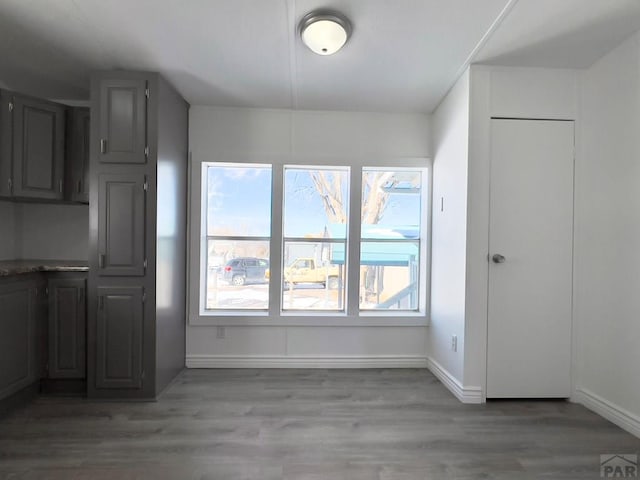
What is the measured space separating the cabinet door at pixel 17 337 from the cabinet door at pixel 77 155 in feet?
2.64

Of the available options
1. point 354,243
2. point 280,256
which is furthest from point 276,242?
point 354,243

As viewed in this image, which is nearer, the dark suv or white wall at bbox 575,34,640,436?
white wall at bbox 575,34,640,436

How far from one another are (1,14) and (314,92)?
2.01 m

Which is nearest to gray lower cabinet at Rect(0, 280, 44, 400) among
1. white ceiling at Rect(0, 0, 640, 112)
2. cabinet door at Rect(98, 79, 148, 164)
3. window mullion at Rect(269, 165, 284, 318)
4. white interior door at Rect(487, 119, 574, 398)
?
cabinet door at Rect(98, 79, 148, 164)

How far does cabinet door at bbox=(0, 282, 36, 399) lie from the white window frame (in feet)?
3.67

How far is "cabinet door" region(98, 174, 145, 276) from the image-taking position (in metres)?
2.41

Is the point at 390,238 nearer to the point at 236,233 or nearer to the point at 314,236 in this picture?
Answer: the point at 314,236

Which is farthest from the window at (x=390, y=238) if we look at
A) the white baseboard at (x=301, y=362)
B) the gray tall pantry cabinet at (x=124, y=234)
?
the gray tall pantry cabinet at (x=124, y=234)

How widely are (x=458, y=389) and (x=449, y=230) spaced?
4.10 feet

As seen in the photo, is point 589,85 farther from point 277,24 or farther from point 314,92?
point 277,24

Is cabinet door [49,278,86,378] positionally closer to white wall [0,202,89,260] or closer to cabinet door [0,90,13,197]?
white wall [0,202,89,260]

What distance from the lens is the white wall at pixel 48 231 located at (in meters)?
2.97

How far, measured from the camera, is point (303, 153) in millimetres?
3090

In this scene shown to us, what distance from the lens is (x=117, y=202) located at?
241cm
